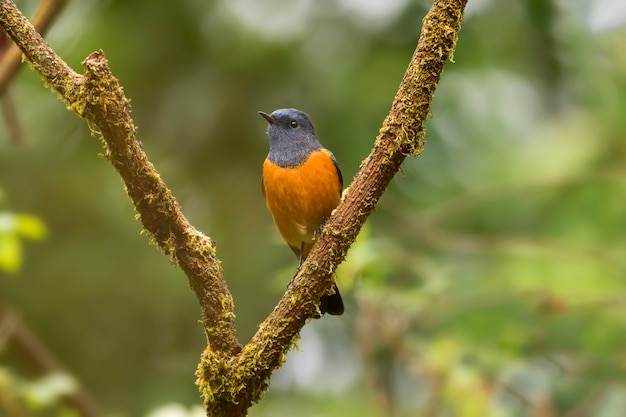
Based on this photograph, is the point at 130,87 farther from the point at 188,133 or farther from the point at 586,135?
the point at 586,135

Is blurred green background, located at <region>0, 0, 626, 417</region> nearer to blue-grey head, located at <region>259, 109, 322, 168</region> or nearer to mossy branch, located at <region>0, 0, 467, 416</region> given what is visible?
blue-grey head, located at <region>259, 109, 322, 168</region>

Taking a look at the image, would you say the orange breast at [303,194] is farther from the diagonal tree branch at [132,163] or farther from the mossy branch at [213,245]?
the diagonal tree branch at [132,163]

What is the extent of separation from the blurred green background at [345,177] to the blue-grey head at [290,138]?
1.17 metres

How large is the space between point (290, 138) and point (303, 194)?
1.71 feet

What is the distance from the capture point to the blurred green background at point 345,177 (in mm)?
5801

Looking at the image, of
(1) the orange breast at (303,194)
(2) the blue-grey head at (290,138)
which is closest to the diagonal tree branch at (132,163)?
(1) the orange breast at (303,194)

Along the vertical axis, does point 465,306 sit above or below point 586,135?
below

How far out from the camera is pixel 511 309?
6043mm

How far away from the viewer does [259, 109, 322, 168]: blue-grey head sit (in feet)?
14.6

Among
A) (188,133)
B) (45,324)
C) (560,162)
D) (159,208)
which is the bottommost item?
(159,208)

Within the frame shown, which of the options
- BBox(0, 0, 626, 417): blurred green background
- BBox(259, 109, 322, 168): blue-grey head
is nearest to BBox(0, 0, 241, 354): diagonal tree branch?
BBox(259, 109, 322, 168): blue-grey head

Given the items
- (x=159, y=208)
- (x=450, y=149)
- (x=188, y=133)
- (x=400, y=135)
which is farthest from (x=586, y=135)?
(x=159, y=208)

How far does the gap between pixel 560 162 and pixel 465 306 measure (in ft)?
5.32

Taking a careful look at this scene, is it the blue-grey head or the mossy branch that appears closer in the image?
the mossy branch
